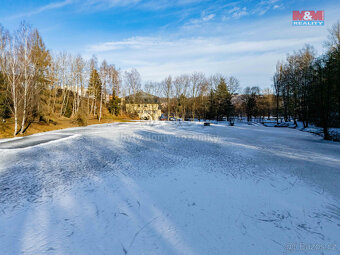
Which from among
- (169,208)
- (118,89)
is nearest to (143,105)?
(118,89)

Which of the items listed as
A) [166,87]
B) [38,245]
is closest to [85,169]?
[38,245]

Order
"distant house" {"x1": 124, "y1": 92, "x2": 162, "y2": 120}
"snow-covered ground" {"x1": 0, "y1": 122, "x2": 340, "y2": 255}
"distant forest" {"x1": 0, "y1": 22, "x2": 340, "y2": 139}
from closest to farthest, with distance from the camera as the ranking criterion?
"snow-covered ground" {"x1": 0, "y1": 122, "x2": 340, "y2": 255} < "distant forest" {"x1": 0, "y1": 22, "x2": 340, "y2": 139} < "distant house" {"x1": 124, "y1": 92, "x2": 162, "y2": 120}

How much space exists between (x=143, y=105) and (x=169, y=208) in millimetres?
55318

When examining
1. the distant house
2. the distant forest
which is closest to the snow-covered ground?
the distant forest

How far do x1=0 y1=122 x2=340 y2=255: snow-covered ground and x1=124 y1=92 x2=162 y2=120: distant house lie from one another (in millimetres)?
45186

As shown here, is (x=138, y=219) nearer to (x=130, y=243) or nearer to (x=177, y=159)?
(x=130, y=243)

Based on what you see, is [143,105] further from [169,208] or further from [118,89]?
[169,208]

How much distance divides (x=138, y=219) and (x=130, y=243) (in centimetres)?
60

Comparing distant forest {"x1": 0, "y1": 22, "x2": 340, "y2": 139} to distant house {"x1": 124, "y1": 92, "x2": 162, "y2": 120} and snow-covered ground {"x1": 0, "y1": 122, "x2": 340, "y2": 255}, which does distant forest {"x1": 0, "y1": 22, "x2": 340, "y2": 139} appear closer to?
distant house {"x1": 124, "y1": 92, "x2": 162, "y2": 120}

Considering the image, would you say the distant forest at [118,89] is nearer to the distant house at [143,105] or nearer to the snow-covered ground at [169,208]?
the distant house at [143,105]

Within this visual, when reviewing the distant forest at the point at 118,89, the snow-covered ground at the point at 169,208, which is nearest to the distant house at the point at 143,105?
the distant forest at the point at 118,89

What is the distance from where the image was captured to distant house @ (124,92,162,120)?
50688 millimetres

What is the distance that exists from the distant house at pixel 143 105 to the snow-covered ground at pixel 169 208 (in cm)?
4519

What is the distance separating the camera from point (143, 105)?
57219mm
